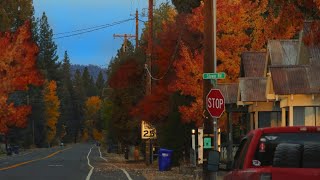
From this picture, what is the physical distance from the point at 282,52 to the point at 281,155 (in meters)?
21.9

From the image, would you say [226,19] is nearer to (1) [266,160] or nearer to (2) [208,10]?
(2) [208,10]

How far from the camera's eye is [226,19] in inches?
1310

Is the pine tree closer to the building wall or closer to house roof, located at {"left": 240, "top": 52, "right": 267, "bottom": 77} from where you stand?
house roof, located at {"left": 240, "top": 52, "right": 267, "bottom": 77}

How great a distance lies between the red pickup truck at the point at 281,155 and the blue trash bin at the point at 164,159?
903 inches

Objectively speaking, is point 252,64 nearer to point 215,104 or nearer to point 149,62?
point 149,62

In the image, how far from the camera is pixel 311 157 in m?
7.31

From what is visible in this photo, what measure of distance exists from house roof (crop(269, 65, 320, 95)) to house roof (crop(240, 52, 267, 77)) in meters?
7.22

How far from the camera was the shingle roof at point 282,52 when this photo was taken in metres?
28.2

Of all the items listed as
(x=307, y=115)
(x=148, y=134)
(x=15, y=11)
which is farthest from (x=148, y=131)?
(x=15, y=11)

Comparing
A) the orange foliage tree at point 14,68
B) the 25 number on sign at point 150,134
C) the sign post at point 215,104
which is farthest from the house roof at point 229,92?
the orange foliage tree at point 14,68

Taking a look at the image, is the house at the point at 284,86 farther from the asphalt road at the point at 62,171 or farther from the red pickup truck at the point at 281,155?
the red pickup truck at the point at 281,155

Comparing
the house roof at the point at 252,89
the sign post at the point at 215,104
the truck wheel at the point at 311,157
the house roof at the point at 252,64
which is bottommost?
the truck wheel at the point at 311,157

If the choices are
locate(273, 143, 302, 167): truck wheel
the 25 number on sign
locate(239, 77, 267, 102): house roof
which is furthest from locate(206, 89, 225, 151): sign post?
the 25 number on sign

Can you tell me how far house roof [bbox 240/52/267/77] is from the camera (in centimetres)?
3206
